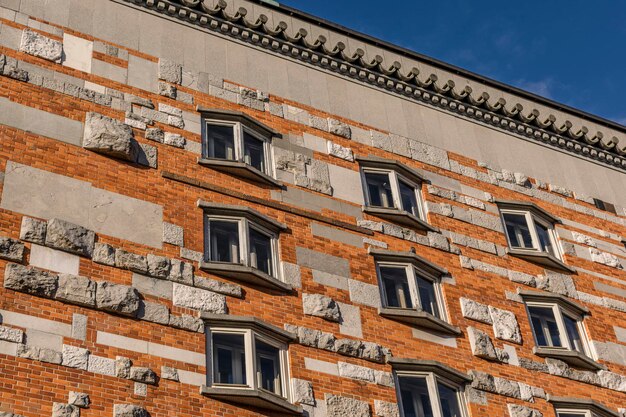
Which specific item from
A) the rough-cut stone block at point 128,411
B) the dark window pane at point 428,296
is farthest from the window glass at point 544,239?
the rough-cut stone block at point 128,411

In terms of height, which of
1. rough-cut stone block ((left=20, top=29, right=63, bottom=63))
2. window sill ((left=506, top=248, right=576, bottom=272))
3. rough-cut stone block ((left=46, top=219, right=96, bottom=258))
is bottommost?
rough-cut stone block ((left=46, top=219, right=96, bottom=258))

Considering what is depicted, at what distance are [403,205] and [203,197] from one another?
5.10 m

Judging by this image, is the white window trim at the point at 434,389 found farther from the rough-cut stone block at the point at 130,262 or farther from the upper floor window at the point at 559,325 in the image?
the rough-cut stone block at the point at 130,262

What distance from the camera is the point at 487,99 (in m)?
26.5

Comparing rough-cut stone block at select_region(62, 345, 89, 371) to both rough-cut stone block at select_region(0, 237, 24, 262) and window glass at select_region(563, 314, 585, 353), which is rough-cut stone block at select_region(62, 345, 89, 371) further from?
window glass at select_region(563, 314, 585, 353)

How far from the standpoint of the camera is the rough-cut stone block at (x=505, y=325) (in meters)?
21.6

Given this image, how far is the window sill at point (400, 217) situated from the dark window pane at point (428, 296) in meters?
1.35

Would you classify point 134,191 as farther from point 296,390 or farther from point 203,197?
point 296,390

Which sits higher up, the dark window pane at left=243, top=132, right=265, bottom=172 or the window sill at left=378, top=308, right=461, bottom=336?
the dark window pane at left=243, top=132, right=265, bottom=172

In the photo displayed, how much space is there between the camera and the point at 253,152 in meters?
21.9

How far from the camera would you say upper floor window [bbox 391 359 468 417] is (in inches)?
765

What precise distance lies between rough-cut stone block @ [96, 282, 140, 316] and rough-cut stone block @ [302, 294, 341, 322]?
3408 millimetres

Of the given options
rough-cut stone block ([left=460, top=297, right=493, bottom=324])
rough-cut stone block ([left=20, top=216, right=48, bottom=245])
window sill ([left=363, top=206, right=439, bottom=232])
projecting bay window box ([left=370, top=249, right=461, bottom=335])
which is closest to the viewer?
rough-cut stone block ([left=20, top=216, right=48, bottom=245])

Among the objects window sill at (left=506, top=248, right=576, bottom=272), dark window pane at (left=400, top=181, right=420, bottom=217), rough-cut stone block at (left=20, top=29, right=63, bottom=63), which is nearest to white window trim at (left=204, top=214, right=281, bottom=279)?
dark window pane at (left=400, top=181, right=420, bottom=217)
